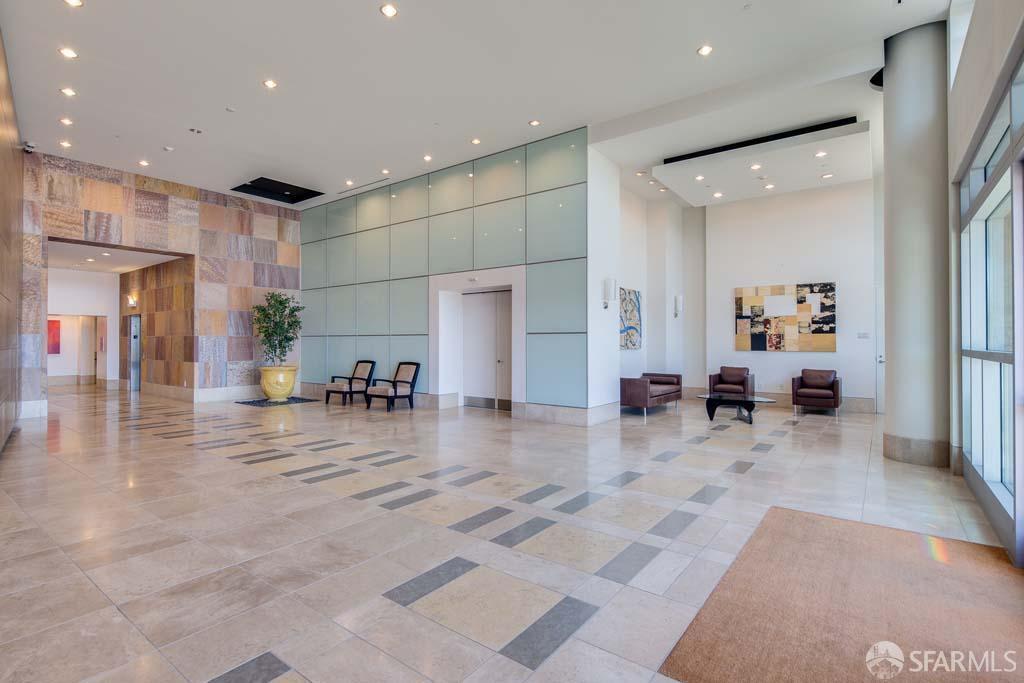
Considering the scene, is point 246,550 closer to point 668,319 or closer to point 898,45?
point 898,45

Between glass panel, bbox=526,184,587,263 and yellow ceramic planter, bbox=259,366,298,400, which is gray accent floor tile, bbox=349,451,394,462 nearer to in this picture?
Result: glass panel, bbox=526,184,587,263

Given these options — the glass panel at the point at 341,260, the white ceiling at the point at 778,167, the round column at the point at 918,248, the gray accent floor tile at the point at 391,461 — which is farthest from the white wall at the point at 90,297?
the round column at the point at 918,248

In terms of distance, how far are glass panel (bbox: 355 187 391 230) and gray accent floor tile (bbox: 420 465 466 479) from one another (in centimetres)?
808

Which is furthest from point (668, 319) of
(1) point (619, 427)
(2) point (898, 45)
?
(2) point (898, 45)

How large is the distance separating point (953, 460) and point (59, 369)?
992 inches

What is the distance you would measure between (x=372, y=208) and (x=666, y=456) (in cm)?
950

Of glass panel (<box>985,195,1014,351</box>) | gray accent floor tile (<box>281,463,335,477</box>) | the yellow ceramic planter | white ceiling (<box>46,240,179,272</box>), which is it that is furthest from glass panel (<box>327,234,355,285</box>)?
glass panel (<box>985,195,1014,351</box>)

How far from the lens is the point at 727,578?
3168 millimetres

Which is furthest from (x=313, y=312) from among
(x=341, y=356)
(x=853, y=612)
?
(x=853, y=612)

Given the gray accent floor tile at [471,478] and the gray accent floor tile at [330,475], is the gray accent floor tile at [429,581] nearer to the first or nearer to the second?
the gray accent floor tile at [471,478]

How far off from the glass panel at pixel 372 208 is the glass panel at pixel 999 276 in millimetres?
10840

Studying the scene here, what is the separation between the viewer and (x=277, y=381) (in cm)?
Answer: 1259

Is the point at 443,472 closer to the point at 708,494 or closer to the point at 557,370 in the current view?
the point at 708,494

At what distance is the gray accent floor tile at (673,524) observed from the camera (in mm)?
3879
